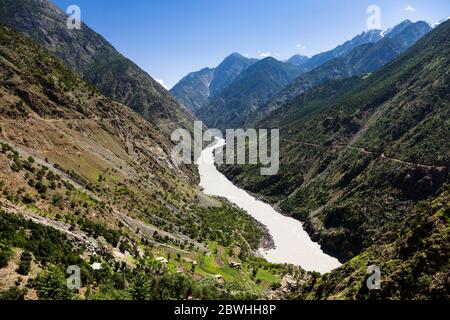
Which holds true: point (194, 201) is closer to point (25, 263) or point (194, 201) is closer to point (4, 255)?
point (25, 263)

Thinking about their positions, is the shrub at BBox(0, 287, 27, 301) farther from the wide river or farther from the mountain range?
the wide river

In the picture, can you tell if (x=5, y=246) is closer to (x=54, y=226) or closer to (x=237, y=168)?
(x=54, y=226)

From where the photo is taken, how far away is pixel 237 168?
552 ft

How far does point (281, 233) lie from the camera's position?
97.8 metres

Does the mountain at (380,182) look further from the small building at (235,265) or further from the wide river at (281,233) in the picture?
the small building at (235,265)

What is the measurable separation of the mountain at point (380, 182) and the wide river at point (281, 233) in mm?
3295

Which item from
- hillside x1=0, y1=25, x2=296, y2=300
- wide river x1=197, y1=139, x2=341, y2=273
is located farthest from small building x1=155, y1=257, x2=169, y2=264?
wide river x1=197, y1=139, x2=341, y2=273

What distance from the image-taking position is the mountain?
112 feet

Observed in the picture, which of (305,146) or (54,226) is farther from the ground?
(305,146)

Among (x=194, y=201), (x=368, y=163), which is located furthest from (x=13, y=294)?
(x=368, y=163)

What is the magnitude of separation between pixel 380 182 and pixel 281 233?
27.5 m

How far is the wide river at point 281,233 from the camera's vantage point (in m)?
80.1
